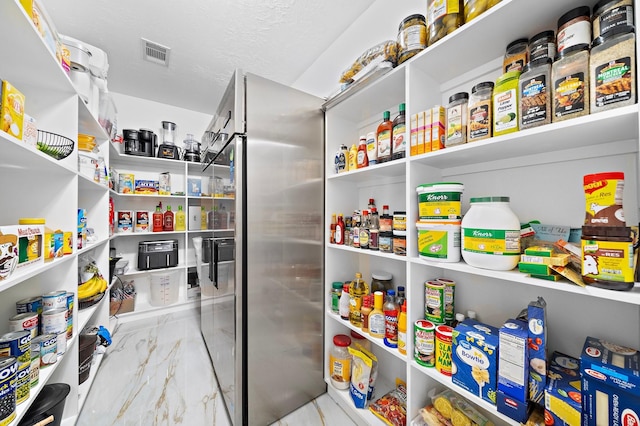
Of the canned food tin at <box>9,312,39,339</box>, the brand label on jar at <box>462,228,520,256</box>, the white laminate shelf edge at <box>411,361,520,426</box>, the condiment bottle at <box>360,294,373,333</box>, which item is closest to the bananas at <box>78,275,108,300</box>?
the canned food tin at <box>9,312,39,339</box>

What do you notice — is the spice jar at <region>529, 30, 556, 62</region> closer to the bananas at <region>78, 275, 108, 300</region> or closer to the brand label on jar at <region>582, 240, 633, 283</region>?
the brand label on jar at <region>582, 240, 633, 283</region>

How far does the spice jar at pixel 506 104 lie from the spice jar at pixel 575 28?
12 centimetres

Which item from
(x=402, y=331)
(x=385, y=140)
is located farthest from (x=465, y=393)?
(x=385, y=140)

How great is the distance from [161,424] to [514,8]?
96.0 inches

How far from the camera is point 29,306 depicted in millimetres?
1065

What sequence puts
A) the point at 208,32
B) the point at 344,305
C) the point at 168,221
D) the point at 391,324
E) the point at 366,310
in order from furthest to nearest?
the point at 168,221
the point at 208,32
the point at 344,305
the point at 366,310
the point at 391,324

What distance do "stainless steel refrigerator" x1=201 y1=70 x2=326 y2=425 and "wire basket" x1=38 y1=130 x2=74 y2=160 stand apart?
0.71m

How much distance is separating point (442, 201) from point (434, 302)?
1.49ft

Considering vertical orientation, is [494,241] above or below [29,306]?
above

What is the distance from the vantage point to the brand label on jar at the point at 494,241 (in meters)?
0.76

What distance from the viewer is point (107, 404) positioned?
145 centimetres

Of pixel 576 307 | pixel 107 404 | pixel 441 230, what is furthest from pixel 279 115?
pixel 107 404

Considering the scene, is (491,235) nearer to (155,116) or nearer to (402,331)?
(402,331)

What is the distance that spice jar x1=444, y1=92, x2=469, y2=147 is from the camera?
35.4 inches
